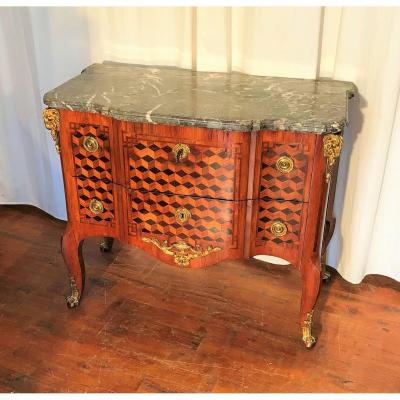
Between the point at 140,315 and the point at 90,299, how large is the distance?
22cm

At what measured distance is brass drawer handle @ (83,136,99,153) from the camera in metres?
1.64

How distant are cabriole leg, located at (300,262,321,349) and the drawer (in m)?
0.06

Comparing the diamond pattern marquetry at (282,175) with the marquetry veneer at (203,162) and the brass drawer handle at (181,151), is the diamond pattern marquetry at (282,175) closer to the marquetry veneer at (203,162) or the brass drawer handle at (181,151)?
the marquetry veneer at (203,162)

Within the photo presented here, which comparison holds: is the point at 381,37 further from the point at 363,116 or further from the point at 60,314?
the point at 60,314

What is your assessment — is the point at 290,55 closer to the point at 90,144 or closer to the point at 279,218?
the point at 279,218

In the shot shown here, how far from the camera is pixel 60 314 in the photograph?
1.97 metres

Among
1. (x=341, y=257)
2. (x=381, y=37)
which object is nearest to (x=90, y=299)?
(x=341, y=257)

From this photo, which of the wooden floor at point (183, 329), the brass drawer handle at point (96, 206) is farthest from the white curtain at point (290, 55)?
the brass drawer handle at point (96, 206)

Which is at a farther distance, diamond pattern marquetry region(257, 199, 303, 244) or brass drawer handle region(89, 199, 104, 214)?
brass drawer handle region(89, 199, 104, 214)

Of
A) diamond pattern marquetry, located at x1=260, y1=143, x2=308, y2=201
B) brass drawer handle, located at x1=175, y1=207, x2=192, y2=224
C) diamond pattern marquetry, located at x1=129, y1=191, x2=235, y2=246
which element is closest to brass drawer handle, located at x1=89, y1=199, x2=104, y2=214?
diamond pattern marquetry, located at x1=129, y1=191, x2=235, y2=246

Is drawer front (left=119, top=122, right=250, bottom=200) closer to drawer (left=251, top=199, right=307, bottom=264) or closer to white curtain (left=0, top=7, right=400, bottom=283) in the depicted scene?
drawer (left=251, top=199, right=307, bottom=264)

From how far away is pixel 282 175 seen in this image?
1.56 meters

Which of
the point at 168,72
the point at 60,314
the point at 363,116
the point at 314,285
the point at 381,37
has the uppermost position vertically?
the point at 381,37

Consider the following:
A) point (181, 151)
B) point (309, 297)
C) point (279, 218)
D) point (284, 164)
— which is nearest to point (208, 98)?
point (181, 151)
